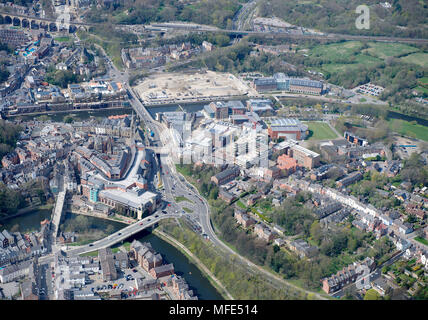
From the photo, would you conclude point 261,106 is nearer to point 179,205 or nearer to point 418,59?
point 179,205

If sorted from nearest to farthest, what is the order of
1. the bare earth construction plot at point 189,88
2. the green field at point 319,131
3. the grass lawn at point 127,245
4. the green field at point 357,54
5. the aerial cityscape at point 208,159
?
1. the aerial cityscape at point 208,159
2. the grass lawn at point 127,245
3. the green field at point 319,131
4. the bare earth construction plot at point 189,88
5. the green field at point 357,54

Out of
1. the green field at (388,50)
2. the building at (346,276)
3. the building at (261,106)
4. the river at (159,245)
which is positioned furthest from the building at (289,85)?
the building at (346,276)

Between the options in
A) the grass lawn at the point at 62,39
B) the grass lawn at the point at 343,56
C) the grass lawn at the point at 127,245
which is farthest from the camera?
the grass lawn at the point at 62,39

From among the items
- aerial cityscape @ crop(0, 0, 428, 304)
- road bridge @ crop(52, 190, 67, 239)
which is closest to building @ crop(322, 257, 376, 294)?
aerial cityscape @ crop(0, 0, 428, 304)

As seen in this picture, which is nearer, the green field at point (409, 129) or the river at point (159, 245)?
the river at point (159, 245)

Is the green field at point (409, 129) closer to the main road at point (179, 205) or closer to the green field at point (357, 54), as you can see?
the green field at point (357, 54)

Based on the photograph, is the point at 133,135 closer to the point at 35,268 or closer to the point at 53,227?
the point at 53,227

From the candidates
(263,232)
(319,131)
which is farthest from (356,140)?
(263,232)
